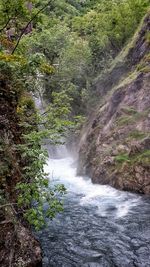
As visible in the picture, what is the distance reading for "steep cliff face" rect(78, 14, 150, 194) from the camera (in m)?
15.2

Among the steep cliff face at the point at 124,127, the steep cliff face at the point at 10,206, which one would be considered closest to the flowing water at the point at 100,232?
the steep cliff face at the point at 124,127

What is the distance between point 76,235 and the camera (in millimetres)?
10500

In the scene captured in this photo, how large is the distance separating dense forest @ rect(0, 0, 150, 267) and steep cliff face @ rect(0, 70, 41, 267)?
23mm

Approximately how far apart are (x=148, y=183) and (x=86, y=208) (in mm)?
2990

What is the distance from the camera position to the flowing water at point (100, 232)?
344 inches

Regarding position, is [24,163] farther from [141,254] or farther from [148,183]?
[148,183]

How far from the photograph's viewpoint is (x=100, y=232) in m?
10.6

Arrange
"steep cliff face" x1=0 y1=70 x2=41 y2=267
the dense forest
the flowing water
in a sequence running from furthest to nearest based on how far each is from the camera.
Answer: the flowing water → the dense forest → "steep cliff face" x1=0 y1=70 x2=41 y2=267

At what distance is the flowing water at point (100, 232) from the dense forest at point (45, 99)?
37.2 inches

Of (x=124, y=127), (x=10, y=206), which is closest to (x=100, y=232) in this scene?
(x=10, y=206)

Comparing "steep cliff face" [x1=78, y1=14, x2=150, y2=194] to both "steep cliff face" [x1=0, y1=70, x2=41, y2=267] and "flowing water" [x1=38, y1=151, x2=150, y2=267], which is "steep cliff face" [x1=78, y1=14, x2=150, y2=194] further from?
"steep cliff face" [x1=0, y1=70, x2=41, y2=267]

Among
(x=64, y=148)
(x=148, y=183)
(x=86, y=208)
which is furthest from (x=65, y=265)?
(x=64, y=148)

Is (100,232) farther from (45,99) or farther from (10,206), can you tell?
(45,99)

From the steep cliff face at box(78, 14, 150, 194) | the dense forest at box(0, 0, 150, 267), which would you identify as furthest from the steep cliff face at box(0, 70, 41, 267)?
the steep cliff face at box(78, 14, 150, 194)
